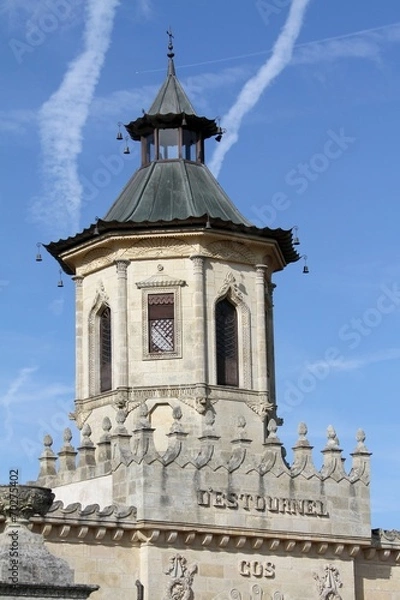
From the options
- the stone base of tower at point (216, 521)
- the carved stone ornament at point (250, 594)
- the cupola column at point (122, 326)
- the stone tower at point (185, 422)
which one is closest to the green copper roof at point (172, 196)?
the stone tower at point (185, 422)

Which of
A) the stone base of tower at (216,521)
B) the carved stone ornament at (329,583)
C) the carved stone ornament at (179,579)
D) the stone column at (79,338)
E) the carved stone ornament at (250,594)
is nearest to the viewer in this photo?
the stone base of tower at (216,521)

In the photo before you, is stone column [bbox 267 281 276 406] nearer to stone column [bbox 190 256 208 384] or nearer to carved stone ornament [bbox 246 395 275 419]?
carved stone ornament [bbox 246 395 275 419]

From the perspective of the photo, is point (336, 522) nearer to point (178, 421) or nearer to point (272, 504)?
point (272, 504)

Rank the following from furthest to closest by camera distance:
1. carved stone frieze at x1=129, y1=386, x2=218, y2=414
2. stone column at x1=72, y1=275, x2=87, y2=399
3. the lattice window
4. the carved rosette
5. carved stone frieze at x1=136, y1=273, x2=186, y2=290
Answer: stone column at x1=72, y1=275, x2=87, y2=399 → carved stone frieze at x1=136, y1=273, x2=186, y2=290 → the lattice window → carved stone frieze at x1=129, y1=386, x2=218, y2=414 → the carved rosette

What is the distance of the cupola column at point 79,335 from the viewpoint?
146 ft

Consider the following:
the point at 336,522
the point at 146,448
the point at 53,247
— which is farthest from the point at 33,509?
the point at 53,247

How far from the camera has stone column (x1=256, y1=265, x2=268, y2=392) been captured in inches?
1719

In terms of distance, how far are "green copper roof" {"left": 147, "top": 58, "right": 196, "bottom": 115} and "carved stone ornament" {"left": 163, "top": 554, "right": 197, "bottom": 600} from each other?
1339 centimetres

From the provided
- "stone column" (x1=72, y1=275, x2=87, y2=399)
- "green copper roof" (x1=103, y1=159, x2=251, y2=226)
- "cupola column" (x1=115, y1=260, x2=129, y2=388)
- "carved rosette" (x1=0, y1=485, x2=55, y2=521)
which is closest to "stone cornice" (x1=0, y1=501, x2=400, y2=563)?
"cupola column" (x1=115, y1=260, x2=129, y2=388)

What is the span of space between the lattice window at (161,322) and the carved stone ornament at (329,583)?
707cm

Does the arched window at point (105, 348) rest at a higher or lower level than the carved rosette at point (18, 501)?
higher

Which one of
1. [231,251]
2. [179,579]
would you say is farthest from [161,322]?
[179,579]

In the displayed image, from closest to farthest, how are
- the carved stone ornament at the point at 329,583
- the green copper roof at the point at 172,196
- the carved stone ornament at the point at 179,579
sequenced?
the carved stone ornament at the point at 179,579 → the carved stone ornament at the point at 329,583 → the green copper roof at the point at 172,196

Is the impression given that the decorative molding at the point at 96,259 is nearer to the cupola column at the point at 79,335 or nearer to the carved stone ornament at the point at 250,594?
the cupola column at the point at 79,335
